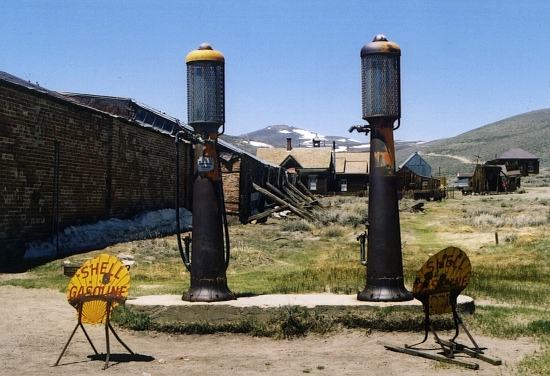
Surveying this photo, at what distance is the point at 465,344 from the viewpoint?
21.7 ft

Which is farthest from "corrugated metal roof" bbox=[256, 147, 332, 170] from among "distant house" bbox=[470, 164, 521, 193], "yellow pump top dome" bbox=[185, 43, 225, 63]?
"yellow pump top dome" bbox=[185, 43, 225, 63]

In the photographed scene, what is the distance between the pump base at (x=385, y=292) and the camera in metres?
7.49

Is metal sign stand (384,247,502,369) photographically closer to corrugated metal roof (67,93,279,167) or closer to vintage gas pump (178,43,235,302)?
vintage gas pump (178,43,235,302)

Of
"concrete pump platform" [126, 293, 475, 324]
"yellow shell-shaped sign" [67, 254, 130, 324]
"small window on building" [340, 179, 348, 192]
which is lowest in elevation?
"concrete pump platform" [126, 293, 475, 324]

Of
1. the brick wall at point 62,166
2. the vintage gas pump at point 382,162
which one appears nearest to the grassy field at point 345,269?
the vintage gas pump at point 382,162

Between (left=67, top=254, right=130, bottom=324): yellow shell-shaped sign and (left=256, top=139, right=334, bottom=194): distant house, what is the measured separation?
50619 millimetres

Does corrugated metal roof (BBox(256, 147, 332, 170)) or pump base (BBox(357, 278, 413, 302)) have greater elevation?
corrugated metal roof (BBox(256, 147, 332, 170))

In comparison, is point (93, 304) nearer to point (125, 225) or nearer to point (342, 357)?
point (342, 357)

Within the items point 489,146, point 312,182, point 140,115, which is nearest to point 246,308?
point 140,115

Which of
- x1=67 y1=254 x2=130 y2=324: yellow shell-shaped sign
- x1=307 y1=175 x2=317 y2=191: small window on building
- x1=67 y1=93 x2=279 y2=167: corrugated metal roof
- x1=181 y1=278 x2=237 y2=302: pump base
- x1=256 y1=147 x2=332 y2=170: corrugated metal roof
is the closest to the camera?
x1=67 y1=254 x2=130 y2=324: yellow shell-shaped sign

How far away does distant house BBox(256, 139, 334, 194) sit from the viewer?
57.7 m

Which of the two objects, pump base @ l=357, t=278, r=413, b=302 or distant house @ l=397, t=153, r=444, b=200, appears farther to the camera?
distant house @ l=397, t=153, r=444, b=200

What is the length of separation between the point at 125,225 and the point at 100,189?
1.32 meters

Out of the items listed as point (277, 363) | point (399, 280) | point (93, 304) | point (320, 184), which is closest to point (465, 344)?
point (399, 280)
